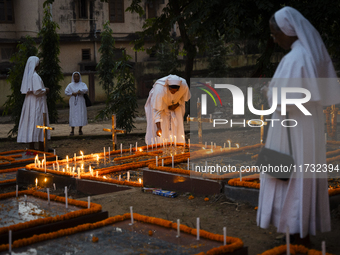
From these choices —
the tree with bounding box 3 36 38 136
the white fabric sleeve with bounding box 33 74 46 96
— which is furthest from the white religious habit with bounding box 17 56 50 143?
the tree with bounding box 3 36 38 136

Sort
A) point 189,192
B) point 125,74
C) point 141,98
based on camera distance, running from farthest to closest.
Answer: point 141,98 < point 125,74 < point 189,192

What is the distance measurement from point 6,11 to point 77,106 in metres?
13.1

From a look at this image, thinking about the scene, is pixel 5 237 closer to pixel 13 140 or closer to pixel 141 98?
pixel 13 140

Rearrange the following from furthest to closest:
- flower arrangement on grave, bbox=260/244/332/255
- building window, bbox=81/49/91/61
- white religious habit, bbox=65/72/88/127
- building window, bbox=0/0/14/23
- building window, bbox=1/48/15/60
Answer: building window, bbox=81/49/91/61
building window, bbox=0/0/14/23
building window, bbox=1/48/15/60
white religious habit, bbox=65/72/88/127
flower arrangement on grave, bbox=260/244/332/255

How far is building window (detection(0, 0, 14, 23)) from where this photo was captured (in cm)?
2572

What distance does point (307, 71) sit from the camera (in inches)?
170

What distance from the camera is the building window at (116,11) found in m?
28.0

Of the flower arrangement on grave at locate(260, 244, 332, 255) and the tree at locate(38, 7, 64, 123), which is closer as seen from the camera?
the flower arrangement on grave at locate(260, 244, 332, 255)

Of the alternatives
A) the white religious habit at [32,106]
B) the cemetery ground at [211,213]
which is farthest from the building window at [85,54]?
the cemetery ground at [211,213]

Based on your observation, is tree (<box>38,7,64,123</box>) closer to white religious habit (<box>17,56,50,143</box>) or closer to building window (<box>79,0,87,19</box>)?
white religious habit (<box>17,56,50,143</box>)

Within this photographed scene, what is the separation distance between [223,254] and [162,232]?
36.1 inches

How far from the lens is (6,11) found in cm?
2572

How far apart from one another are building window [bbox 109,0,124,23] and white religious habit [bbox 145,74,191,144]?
18.4 metres

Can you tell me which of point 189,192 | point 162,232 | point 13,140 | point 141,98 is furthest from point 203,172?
point 141,98
